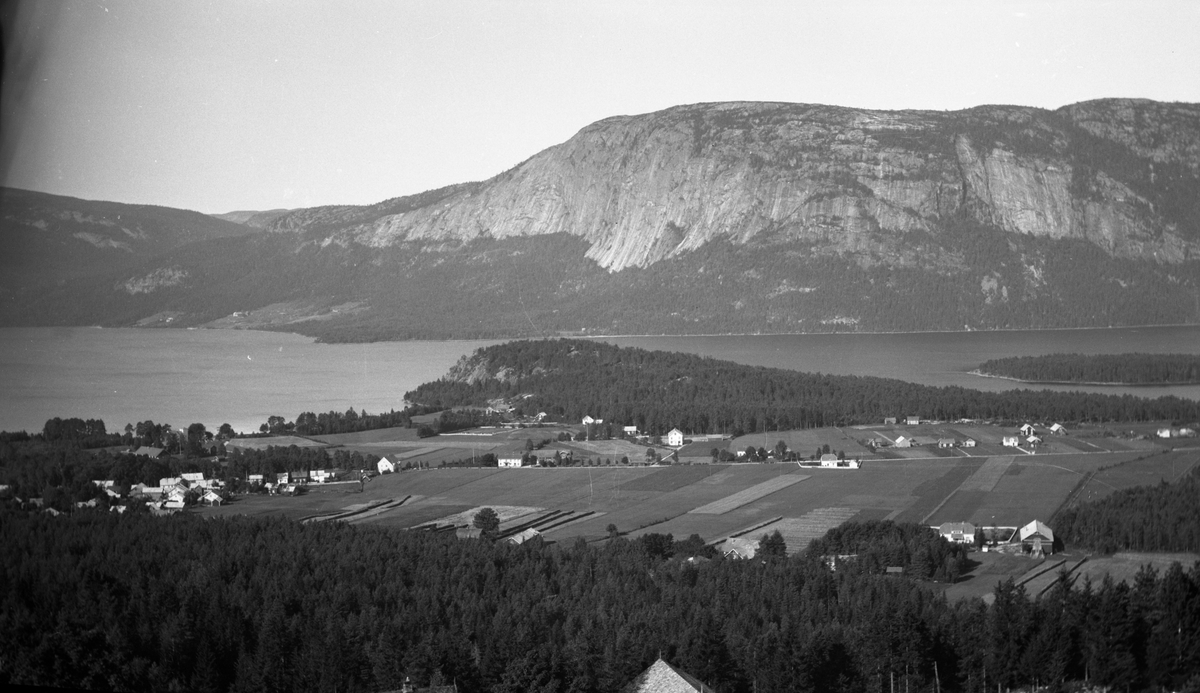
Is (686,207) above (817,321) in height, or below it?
above

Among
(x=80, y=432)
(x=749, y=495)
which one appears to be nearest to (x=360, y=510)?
(x=749, y=495)

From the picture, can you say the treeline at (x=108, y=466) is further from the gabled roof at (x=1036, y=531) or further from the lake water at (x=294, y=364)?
the gabled roof at (x=1036, y=531)

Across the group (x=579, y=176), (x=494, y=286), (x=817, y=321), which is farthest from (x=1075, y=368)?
(x=579, y=176)

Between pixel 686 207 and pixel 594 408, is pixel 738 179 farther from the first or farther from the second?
pixel 594 408

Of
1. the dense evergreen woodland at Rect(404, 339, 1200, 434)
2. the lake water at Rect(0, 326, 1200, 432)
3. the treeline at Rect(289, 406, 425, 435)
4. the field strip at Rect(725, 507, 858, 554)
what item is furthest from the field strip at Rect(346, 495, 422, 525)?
the dense evergreen woodland at Rect(404, 339, 1200, 434)

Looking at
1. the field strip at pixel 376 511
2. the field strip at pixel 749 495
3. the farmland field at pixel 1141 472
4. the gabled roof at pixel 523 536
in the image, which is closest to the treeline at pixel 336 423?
the field strip at pixel 376 511

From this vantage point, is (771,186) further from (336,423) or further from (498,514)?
(498,514)

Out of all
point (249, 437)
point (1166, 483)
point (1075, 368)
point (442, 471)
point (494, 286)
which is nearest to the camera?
point (1166, 483)

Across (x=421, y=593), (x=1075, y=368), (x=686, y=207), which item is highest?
(x=686, y=207)

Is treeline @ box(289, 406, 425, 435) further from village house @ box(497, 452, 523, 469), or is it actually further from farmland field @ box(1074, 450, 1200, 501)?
farmland field @ box(1074, 450, 1200, 501)
